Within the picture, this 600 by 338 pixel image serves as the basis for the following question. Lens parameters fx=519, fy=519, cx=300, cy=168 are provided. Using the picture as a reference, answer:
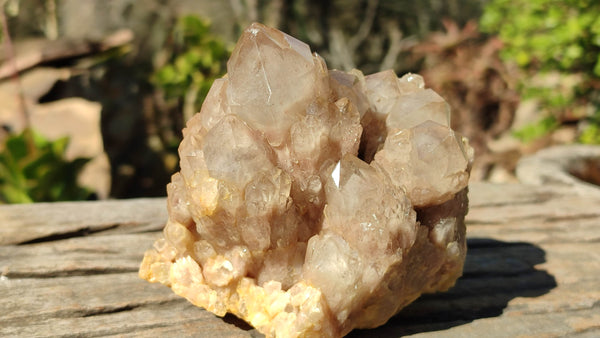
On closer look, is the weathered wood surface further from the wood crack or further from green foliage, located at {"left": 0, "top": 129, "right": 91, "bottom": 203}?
green foliage, located at {"left": 0, "top": 129, "right": 91, "bottom": 203}

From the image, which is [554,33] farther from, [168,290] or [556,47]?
[168,290]

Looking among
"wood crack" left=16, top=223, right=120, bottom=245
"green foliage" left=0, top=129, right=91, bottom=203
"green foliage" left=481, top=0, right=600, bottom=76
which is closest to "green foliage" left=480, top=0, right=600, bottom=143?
"green foliage" left=481, top=0, right=600, bottom=76

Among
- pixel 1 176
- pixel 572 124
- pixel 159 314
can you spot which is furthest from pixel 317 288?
pixel 572 124

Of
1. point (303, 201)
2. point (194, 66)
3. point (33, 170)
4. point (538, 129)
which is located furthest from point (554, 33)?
point (33, 170)

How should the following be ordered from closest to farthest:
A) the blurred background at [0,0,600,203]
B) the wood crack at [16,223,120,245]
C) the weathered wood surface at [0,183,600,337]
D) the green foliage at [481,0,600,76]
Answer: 1. the weathered wood surface at [0,183,600,337]
2. the wood crack at [16,223,120,245]
3. the green foliage at [481,0,600,76]
4. the blurred background at [0,0,600,203]

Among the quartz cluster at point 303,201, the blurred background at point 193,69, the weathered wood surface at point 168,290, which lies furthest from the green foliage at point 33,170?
the quartz cluster at point 303,201

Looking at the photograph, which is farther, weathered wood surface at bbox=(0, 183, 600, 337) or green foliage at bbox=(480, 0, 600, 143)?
green foliage at bbox=(480, 0, 600, 143)

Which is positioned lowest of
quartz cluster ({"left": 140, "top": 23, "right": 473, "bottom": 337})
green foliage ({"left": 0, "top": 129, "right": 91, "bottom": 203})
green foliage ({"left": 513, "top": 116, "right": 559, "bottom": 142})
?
green foliage ({"left": 513, "top": 116, "right": 559, "bottom": 142})
